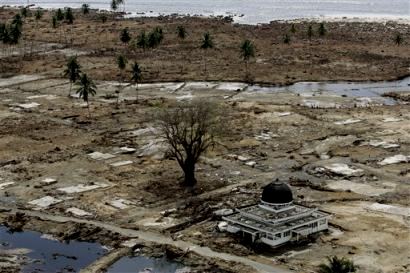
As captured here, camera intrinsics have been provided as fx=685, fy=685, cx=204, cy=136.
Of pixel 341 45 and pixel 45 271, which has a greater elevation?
pixel 341 45

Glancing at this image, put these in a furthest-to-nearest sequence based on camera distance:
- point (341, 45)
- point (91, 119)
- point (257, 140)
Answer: point (341, 45) < point (91, 119) < point (257, 140)

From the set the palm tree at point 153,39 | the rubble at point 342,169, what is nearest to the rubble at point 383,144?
the rubble at point 342,169

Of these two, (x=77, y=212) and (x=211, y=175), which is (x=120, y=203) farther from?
(x=211, y=175)

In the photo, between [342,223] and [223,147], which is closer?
[342,223]

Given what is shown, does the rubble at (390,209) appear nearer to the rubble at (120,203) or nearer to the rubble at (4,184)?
the rubble at (120,203)

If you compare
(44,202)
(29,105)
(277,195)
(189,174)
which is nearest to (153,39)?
(29,105)

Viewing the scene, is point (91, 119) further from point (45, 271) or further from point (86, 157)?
point (45, 271)

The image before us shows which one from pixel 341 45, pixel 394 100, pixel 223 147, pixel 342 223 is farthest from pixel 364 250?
pixel 341 45
